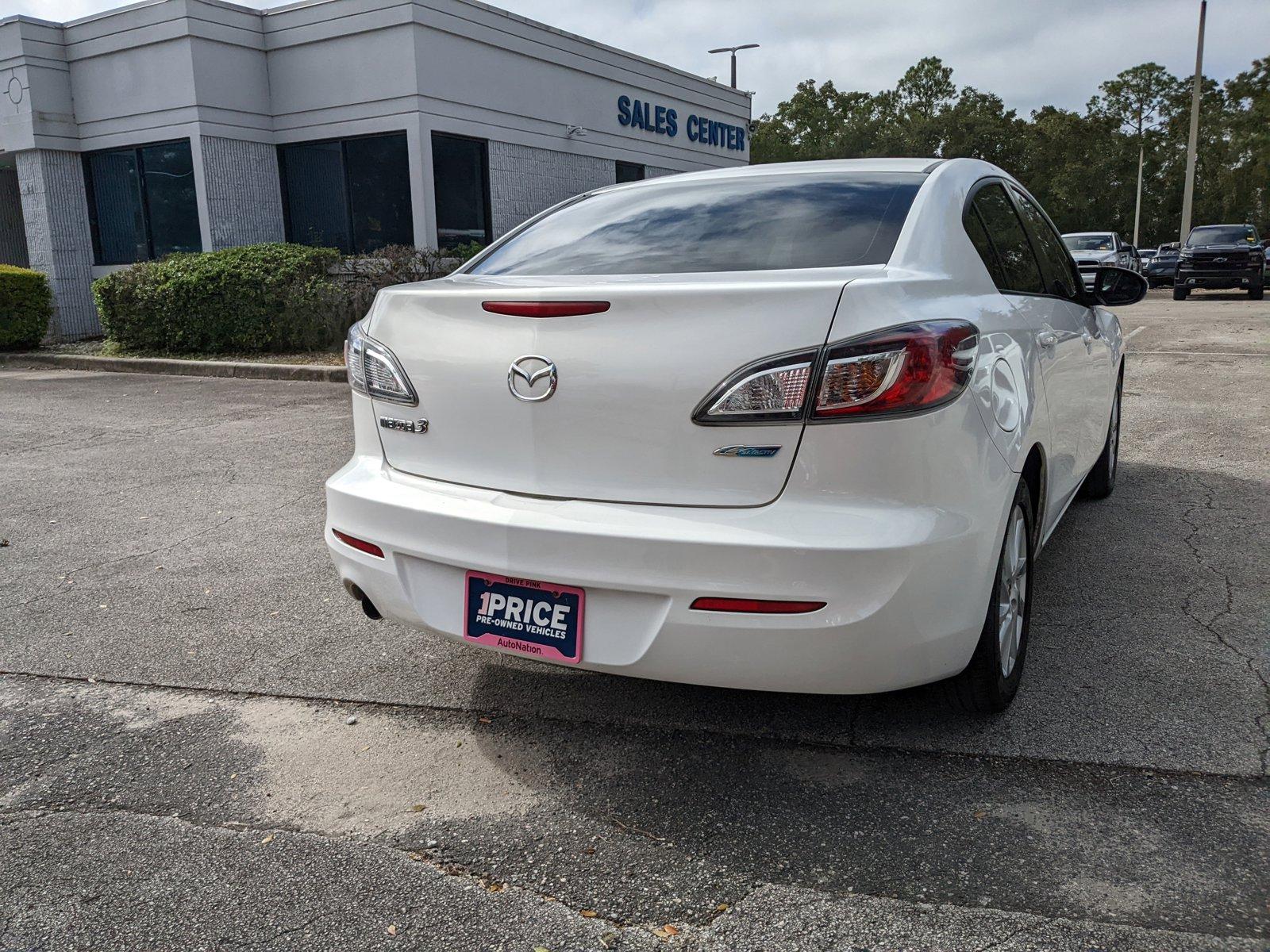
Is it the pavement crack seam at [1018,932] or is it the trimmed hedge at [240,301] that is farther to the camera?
the trimmed hedge at [240,301]

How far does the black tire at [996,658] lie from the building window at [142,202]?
15.7 m

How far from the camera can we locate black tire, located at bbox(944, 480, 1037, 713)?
2.88 meters

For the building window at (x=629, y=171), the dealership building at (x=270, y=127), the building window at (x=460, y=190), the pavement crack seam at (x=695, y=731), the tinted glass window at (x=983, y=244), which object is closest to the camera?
the pavement crack seam at (x=695, y=731)

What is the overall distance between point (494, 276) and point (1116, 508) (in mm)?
3741

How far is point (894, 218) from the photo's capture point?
3.04 metres

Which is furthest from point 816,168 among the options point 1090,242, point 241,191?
point 1090,242

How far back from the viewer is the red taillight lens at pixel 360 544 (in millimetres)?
2973

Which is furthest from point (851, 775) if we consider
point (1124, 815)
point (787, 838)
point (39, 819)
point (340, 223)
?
point (340, 223)

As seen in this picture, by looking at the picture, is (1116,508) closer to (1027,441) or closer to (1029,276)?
(1029,276)

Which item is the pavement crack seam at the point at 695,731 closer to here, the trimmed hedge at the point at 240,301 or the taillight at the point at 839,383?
the taillight at the point at 839,383

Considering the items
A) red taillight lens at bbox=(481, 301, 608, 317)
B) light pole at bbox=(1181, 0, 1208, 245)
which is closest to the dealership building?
red taillight lens at bbox=(481, 301, 608, 317)

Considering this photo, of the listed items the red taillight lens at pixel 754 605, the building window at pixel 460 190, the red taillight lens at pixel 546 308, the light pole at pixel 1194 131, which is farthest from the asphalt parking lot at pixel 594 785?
the light pole at pixel 1194 131

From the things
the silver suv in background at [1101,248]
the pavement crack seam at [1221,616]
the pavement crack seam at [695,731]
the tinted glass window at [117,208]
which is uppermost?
the tinted glass window at [117,208]

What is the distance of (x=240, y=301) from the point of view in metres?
13.1
